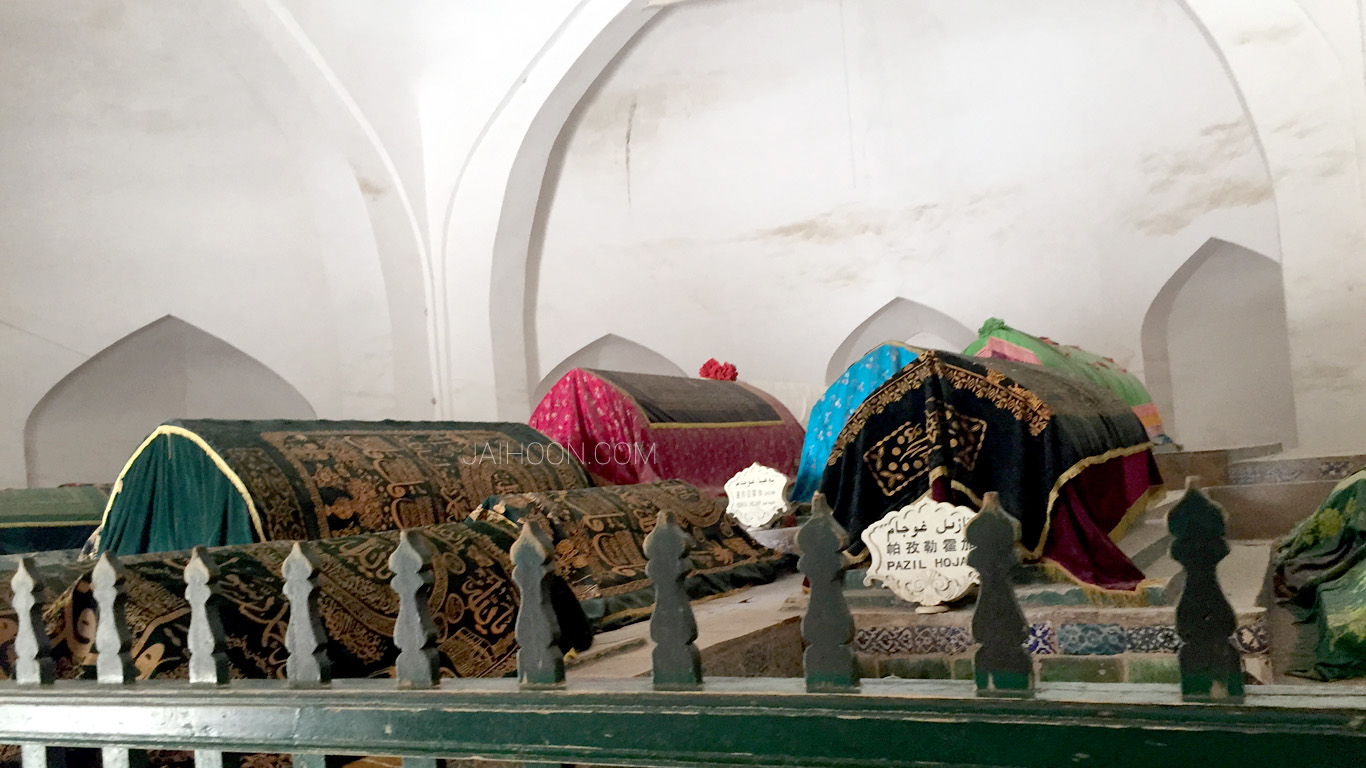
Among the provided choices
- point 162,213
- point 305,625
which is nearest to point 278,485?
point 305,625

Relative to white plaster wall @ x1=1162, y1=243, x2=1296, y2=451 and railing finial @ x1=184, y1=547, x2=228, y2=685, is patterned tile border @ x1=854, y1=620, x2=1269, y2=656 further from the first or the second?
white plaster wall @ x1=1162, y1=243, x2=1296, y2=451

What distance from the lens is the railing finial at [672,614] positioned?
1.02 m

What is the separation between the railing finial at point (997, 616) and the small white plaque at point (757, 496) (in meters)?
3.75

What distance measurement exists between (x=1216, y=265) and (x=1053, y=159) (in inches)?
62.4

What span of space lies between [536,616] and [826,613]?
292 mm

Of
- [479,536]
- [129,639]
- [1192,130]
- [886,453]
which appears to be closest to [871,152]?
[1192,130]

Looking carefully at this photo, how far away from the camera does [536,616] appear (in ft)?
3.52

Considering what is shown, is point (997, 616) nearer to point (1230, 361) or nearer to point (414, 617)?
point (414, 617)

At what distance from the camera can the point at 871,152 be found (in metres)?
9.22

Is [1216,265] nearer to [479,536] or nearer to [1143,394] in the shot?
[1143,394]

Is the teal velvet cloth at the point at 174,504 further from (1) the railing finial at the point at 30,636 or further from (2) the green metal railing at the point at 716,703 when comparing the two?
(2) the green metal railing at the point at 716,703

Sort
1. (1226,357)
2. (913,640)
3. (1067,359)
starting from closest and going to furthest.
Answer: (913,640)
(1067,359)
(1226,357)

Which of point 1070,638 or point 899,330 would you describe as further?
point 899,330

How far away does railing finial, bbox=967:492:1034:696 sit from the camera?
0.92m
